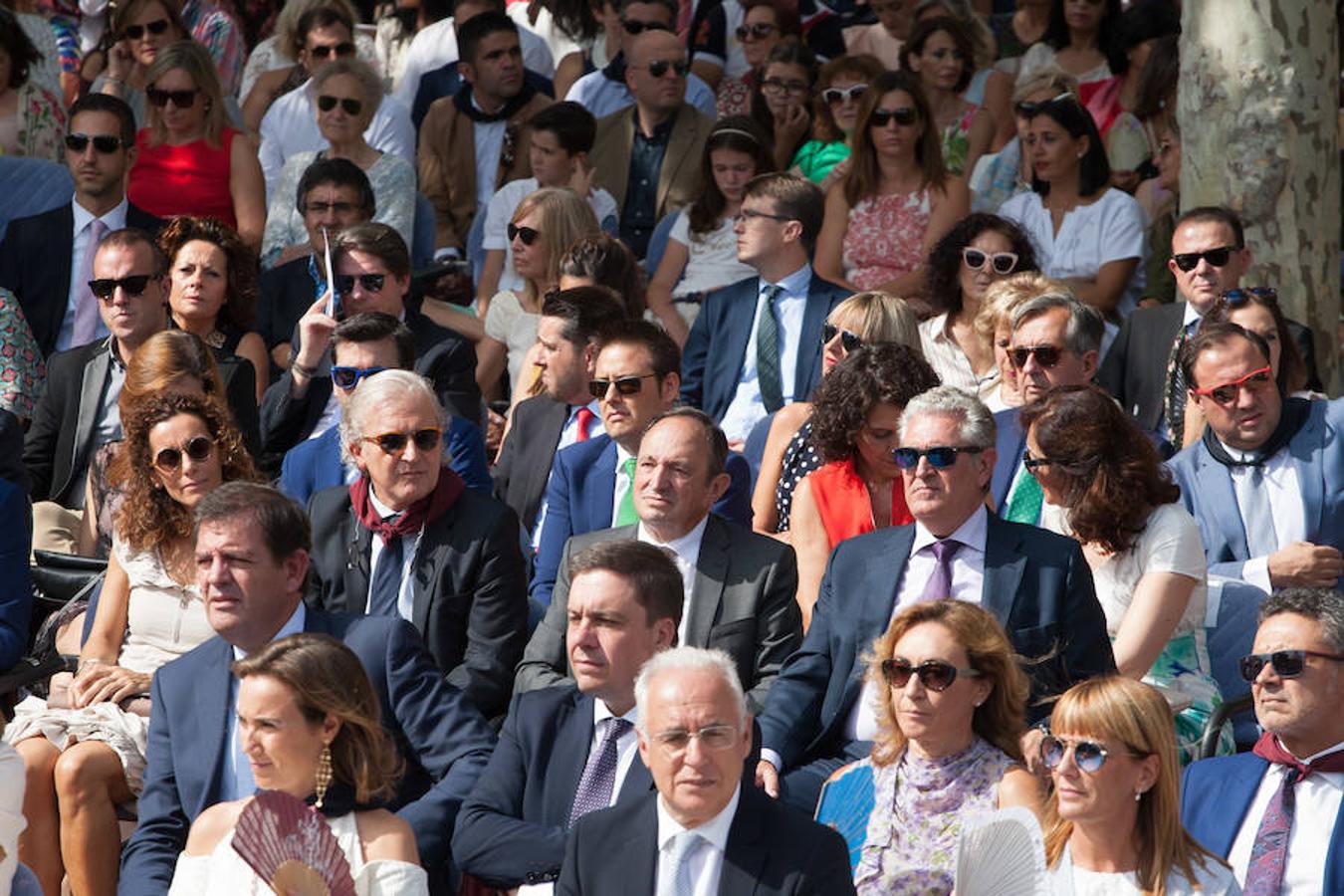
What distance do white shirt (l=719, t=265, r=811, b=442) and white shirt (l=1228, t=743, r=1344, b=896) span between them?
3.40 metres

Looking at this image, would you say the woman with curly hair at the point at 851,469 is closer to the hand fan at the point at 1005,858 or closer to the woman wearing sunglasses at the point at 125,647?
the woman wearing sunglasses at the point at 125,647

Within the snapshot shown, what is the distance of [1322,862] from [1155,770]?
0.69 m

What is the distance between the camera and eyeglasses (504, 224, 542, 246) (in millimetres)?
9055

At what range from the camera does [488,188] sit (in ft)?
36.0

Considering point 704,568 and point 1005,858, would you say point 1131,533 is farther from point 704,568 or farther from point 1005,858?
point 1005,858

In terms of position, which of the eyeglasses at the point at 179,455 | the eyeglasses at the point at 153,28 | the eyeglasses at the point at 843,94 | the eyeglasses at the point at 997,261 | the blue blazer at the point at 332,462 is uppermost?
the eyeglasses at the point at 153,28

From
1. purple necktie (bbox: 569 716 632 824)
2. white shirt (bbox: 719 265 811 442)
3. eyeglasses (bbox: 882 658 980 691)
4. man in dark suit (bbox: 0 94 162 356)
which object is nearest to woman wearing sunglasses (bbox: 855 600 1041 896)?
eyeglasses (bbox: 882 658 980 691)

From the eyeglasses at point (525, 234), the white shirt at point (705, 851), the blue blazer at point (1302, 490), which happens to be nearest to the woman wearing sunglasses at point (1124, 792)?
the white shirt at point (705, 851)

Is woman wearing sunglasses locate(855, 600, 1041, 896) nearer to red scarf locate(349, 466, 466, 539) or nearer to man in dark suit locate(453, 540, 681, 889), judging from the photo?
man in dark suit locate(453, 540, 681, 889)

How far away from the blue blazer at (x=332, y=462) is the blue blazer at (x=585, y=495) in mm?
305

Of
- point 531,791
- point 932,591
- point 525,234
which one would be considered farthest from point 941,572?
point 525,234

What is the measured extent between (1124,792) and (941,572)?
1074 mm

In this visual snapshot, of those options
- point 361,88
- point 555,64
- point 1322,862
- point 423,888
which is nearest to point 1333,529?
point 1322,862

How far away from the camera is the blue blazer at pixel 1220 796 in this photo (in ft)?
18.0
